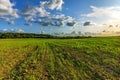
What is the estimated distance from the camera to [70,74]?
1741 centimetres

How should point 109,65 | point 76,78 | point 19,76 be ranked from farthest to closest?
point 109,65, point 19,76, point 76,78

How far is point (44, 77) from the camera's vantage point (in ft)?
55.6

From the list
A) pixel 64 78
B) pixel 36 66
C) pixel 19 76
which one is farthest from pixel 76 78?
pixel 36 66

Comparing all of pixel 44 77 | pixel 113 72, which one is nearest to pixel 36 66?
pixel 44 77

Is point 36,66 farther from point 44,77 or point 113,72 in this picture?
point 113,72

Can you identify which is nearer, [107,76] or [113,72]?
[107,76]

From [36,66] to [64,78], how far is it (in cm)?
586

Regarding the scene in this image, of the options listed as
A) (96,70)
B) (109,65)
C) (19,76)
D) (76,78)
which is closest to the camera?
(76,78)

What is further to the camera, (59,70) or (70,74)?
(59,70)

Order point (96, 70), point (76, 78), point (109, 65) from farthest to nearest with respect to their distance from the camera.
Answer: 1. point (109, 65)
2. point (96, 70)
3. point (76, 78)

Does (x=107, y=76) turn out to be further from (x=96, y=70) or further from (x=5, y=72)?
(x=5, y=72)

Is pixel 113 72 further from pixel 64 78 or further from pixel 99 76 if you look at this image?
pixel 64 78

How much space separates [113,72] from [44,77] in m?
6.06

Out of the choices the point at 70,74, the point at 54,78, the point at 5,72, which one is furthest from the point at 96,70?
the point at 5,72
